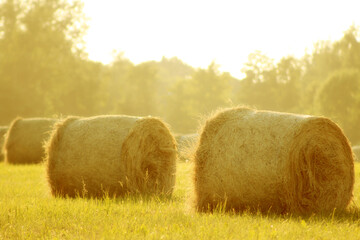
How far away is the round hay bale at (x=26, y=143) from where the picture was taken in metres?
20.8

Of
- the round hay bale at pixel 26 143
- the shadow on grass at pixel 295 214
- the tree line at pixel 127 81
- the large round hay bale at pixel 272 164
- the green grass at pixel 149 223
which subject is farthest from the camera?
the tree line at pixel 127 81

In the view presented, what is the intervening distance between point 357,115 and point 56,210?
1624 inches

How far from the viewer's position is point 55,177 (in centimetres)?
1051

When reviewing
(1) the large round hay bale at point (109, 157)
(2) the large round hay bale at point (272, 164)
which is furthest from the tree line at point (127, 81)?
(2) the large round hay bale at point (272, 164)

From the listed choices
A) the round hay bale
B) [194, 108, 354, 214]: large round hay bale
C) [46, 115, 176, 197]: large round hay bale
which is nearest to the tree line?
the round hay bale

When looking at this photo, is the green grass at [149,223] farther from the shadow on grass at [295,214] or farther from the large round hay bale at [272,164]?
the large round hay bale at [272,164]

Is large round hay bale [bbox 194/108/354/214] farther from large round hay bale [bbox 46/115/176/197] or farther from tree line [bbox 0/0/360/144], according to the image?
tree line [bbox 0/0/360/144]

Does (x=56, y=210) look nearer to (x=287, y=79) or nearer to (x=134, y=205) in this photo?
(x=134, y=205)

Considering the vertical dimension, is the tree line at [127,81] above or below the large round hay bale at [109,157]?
above

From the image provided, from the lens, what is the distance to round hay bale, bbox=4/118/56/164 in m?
20.8

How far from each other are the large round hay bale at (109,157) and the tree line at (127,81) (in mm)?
Answer: 30348

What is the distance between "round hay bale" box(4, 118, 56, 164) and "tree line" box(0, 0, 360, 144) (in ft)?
72.9

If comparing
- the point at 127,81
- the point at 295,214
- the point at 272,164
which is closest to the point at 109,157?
the point at 272,164

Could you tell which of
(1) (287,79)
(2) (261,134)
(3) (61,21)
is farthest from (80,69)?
(2) (261,134)
